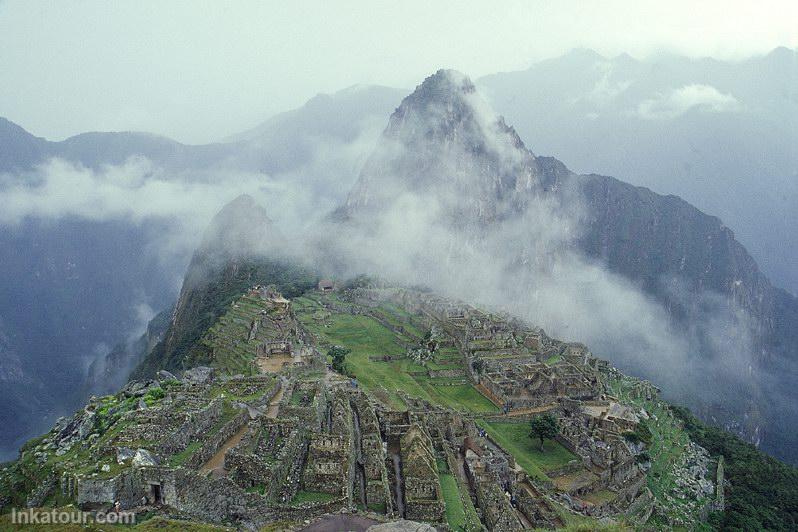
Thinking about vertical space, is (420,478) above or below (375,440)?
below

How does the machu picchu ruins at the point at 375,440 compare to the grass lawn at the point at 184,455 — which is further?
the grass lawn at the point at 184,455

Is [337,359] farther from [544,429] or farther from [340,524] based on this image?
[340,524]

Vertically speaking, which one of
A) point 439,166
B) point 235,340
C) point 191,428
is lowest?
point 235,340

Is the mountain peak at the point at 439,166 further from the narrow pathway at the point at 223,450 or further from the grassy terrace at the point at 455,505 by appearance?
the grassy terrace at the point at 455,505

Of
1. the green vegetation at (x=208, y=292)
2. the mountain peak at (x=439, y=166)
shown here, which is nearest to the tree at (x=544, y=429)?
the green vegetation at (x=208, y=292)

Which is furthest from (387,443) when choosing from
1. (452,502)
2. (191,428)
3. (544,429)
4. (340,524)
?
(544,429)

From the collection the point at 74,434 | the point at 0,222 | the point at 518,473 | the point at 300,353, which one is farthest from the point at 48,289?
the point at 518,473
